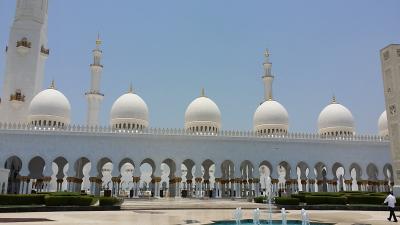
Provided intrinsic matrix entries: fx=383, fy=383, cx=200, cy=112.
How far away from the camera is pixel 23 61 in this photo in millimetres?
34000

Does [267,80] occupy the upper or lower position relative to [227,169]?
upper

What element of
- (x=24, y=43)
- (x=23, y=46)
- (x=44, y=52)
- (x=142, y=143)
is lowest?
(x=142, y=143)

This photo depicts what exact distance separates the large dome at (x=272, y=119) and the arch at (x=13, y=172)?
69.7 feet

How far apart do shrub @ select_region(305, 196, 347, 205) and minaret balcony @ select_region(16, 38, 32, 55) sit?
27.2m

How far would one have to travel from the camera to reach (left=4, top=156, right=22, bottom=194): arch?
1211 inches

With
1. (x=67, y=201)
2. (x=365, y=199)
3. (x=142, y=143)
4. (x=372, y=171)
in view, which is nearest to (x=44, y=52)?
(x=142, y=143)

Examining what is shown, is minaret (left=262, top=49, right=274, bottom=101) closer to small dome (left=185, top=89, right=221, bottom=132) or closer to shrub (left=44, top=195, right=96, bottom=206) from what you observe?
small dome (left=185, top=89, right=221, bottom=132)

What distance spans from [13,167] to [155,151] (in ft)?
40.9

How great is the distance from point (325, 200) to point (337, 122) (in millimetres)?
17854

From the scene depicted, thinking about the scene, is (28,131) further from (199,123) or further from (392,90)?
(392,90)

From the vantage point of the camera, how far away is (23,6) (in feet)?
115

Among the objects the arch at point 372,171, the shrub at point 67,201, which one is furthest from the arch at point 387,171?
the shrub at point 67,201

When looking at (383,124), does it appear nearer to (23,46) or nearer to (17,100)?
(17,100)

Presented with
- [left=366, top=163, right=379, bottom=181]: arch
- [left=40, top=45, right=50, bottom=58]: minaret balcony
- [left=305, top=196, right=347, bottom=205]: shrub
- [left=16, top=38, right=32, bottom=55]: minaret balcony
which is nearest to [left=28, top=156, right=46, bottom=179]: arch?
[left=16, top=38, right=32, bottom=55]: minaret balcony
